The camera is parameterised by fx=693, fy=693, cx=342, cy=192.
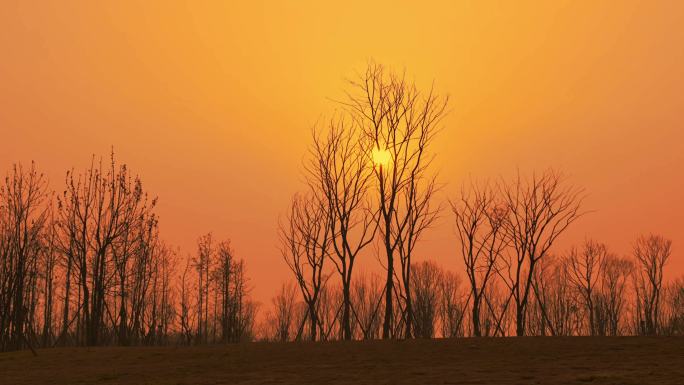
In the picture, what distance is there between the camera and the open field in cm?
1173

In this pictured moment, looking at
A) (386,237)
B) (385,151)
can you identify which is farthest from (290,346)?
(385,151)

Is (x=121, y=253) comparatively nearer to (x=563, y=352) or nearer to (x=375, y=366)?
(x=375, y=366)

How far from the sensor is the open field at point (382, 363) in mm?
11734

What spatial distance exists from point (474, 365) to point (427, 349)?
7.73 feet

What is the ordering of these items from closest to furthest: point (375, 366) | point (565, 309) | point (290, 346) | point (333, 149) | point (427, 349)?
point (375, 366) < point (427, 349) < point (290, 346) < point (333, 149) < point (565, 309)

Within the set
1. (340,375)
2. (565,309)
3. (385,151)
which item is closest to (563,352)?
(340,375)

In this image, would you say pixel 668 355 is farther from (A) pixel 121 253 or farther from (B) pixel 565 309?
(B) pixel 565 309

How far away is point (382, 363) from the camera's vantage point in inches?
555

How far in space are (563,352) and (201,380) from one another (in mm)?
7254

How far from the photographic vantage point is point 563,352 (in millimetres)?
14094

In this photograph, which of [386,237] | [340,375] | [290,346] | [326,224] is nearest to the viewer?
[340,375]

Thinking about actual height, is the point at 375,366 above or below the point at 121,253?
below

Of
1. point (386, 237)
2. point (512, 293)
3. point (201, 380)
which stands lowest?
point (201, 380)

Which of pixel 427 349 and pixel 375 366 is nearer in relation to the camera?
pixel 375 366
